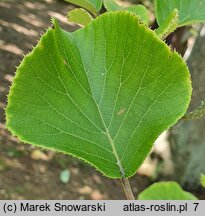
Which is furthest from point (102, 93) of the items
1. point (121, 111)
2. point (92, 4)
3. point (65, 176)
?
point (65, 176)

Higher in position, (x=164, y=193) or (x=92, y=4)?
(x=92, y=4)

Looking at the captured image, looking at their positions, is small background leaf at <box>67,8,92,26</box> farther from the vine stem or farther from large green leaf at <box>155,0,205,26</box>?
the vine stem

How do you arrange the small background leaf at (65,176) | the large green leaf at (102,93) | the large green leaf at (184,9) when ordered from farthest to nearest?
the small background leaf at (65,176)
the large green leaf at (184,9)
the large green leaf at (102,93)

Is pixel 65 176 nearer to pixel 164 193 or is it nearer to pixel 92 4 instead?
pixel 164 193

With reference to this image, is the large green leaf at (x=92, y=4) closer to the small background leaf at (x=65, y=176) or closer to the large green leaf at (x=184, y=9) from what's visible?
the large green leaf at (x=184, y=9)

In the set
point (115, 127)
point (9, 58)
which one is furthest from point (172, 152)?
point (115, 127)

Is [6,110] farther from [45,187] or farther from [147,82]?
[45,187]

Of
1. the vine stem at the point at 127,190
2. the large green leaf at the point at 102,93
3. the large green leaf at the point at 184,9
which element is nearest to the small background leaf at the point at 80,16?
the large green leaf at the point at 184,9
